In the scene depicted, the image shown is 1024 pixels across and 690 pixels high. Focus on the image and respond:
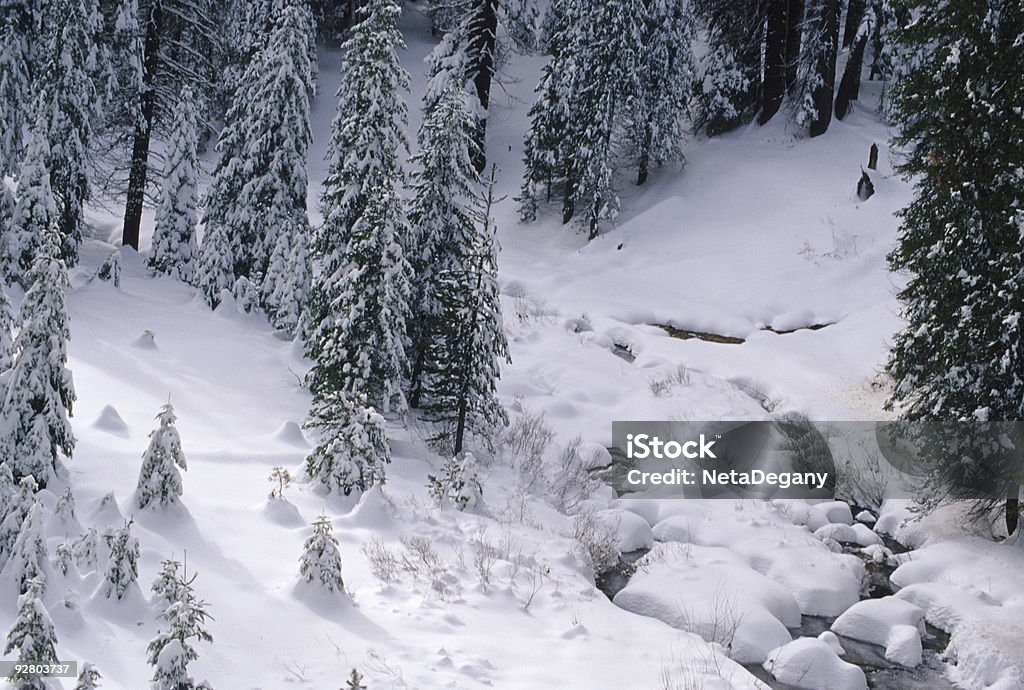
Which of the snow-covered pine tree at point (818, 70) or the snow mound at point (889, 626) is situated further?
the snow-covered pine tree at point (818, 70)

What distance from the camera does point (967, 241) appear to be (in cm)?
1242

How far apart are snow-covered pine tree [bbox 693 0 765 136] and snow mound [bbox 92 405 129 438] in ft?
83.1

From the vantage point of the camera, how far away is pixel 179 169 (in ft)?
69.6

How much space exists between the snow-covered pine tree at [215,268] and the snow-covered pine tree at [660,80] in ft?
45.7

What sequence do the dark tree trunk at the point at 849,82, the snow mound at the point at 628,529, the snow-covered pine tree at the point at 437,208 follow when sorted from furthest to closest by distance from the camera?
the dark tree trunk at the point at 849,82 < the snow-covered pine tree at the point at 437,208 < the snow mound at the point at 628,529

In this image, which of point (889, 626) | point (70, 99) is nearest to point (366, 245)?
point (889, 626)

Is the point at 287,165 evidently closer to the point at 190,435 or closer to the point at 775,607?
the point at 190,435

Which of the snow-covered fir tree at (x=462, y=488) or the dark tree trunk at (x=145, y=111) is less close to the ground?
the dark tree trunk at (x=145, y=111)

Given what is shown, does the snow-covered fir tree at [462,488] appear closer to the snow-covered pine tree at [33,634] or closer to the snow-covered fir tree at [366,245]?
the snow-covered fir tree at [366,245]

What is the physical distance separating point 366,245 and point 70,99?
11073 millimetres

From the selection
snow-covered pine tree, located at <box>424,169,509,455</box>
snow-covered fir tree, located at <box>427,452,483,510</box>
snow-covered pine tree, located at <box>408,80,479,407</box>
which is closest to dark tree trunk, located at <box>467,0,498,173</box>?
snow-covered pine tree, located at <box>408,80,479,407</box>

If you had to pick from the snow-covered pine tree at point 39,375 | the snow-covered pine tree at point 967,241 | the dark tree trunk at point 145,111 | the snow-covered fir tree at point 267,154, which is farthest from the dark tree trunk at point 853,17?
the snow-covered pine tree at point 39,375

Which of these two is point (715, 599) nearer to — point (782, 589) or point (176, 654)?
point (782, 589)

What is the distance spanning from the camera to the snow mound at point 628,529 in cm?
1220
